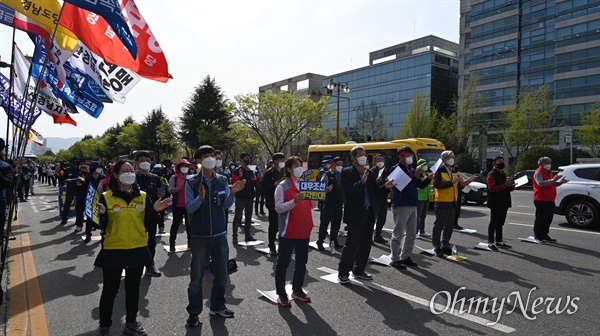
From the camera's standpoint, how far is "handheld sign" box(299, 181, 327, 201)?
182 inches

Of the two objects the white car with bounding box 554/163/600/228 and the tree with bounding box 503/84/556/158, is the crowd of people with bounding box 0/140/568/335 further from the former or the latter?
the tree with bounding box 503/84/556/158

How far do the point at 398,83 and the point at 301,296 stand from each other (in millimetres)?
70134

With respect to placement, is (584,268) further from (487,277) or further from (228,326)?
(228,326)

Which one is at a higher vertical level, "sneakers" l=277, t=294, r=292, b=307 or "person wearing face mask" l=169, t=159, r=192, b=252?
"person wearing face mask" l=169, t=159, r=192, b=252

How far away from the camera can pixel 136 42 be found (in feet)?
21.5

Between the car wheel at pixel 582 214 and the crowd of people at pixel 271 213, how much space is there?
91.3 inches

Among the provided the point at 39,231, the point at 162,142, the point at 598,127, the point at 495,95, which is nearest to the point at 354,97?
the point at 495,95

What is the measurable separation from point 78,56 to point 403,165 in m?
7.09

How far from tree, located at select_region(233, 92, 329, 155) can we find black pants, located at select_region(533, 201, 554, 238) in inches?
1047

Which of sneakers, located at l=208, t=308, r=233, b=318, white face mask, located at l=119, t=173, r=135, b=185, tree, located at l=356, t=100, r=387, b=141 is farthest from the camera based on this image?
tree, located at l=356, t=100, r=387, b=141

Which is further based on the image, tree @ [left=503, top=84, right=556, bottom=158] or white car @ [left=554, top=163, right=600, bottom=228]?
tree @ [left=503, top=84, right=556, bottom=158]

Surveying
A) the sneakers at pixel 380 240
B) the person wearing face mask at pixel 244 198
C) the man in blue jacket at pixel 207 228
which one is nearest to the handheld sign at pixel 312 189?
the man in blue jacket at pixel 207 228

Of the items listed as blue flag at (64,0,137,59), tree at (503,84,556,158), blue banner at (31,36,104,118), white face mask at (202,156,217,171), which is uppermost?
tree at (503,84,556,158)

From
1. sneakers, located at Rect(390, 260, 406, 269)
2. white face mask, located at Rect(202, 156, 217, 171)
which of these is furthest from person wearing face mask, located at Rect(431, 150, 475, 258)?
white face mask, located at Rect(202, 156, 217, 171)
